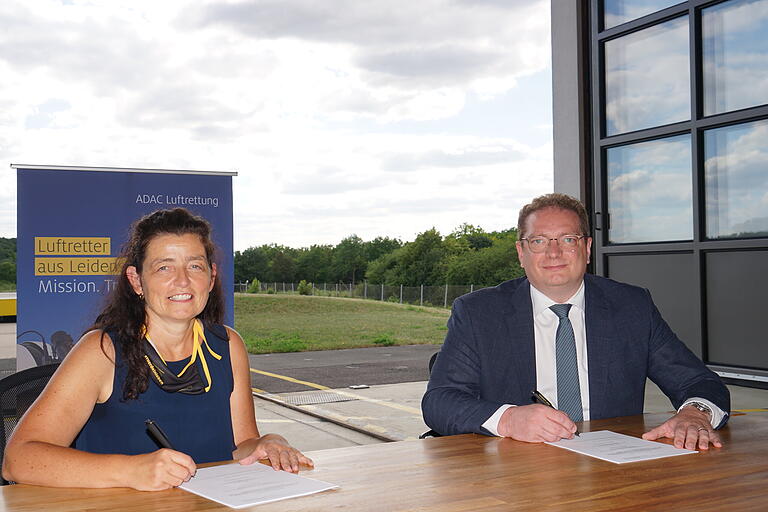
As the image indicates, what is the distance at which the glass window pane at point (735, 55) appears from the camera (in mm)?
5551

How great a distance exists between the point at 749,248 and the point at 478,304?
3.74 m

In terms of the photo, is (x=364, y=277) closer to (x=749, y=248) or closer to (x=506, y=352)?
(x=749, y=248)

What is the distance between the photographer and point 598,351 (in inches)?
99.2

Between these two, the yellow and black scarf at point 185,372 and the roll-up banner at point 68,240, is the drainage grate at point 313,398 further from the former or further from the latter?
the yellow and black scarf at point 185,372

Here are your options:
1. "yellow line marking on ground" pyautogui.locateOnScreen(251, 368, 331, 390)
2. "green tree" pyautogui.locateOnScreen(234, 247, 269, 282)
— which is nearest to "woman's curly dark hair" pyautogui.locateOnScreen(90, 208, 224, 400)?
"yellow line marking on ground" pyautogui.locateOnScreen(251, 368, 331, 390)

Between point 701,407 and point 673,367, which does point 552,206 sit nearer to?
point 673,367

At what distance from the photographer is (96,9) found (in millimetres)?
15219

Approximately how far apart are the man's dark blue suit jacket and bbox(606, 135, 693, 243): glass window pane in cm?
374

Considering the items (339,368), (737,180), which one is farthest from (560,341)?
(339,368)

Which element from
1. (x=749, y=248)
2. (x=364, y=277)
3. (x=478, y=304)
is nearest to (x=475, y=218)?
(x=364, y=277)

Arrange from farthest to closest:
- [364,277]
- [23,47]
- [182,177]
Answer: [364,277] → [23,47] → [182,177]

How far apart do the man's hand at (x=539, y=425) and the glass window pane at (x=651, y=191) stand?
4.46 meters

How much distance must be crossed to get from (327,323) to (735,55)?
17.4 m

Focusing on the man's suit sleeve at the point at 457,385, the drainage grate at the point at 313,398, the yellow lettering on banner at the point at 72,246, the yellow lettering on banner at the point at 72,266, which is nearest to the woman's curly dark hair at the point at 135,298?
the man's suit sleeve at the point at 457,385
